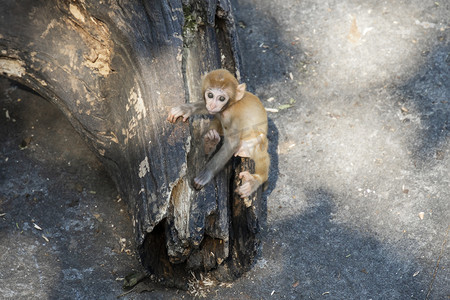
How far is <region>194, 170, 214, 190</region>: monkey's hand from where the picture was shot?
165 inches

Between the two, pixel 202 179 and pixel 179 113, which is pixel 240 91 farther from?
pixel 202 179

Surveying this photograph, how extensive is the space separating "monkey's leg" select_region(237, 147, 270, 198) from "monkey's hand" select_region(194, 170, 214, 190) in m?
0.38

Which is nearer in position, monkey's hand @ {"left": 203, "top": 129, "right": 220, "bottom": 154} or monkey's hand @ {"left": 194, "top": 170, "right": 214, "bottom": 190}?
monkey's hand @ {"left": 194, "top": 170, "right": 214, "bottom": 190}

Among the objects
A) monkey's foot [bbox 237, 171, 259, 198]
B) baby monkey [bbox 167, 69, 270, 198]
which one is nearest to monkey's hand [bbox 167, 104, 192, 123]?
baby monkey [bbox 167, 69, 270, 198]

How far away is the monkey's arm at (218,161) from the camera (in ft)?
13.9

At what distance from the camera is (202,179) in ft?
13.9

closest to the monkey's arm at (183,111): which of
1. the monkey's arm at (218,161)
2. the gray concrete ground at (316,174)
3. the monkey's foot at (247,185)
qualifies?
the monkey's arm at (218,161)

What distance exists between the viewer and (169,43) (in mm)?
4496

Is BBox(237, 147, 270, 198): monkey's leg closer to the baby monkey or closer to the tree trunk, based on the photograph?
the baby monkey

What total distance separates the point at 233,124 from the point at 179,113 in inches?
28.7

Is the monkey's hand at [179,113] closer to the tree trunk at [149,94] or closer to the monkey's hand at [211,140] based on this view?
the tree trunk at [149,94]

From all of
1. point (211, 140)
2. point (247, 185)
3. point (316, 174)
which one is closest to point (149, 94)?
point (211, 140)

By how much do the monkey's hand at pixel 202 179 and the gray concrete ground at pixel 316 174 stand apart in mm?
940

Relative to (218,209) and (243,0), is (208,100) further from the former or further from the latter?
(243,0)
